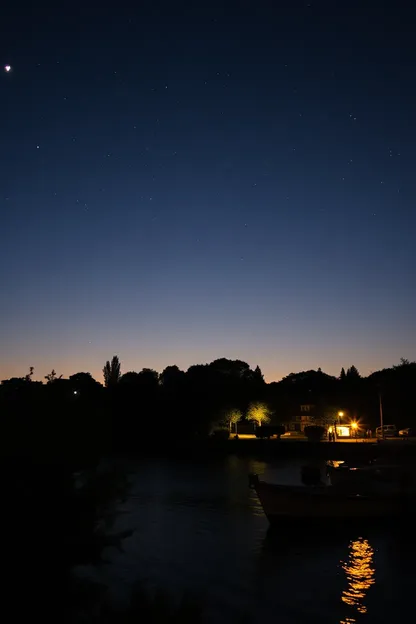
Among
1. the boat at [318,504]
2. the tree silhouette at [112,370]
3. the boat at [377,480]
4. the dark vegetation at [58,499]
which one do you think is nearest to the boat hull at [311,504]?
the boat at [318,504]

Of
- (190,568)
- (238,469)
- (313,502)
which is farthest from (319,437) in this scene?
(190,568)

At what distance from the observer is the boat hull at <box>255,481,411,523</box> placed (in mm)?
33438

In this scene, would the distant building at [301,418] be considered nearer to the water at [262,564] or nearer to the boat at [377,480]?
the boat at [377,480]

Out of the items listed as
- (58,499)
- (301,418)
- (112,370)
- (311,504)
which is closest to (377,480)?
(311,504)

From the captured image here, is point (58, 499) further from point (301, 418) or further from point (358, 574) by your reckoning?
point (301, 418)

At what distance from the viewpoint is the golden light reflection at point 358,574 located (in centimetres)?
2127

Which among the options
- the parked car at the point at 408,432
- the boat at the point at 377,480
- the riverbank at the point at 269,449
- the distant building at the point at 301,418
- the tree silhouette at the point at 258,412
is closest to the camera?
the boat at the point at 377,480

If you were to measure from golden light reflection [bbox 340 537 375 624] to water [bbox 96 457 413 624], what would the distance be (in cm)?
5

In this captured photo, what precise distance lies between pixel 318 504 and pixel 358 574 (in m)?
8.64

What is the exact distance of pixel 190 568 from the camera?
26.4 metres

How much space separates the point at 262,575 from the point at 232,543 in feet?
21.3

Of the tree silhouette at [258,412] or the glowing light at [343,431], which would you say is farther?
the tree silhouette at [258,412]

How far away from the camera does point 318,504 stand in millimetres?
33812

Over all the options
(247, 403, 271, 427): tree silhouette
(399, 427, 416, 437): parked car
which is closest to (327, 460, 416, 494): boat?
(399, 427, 416, 437): parked car
